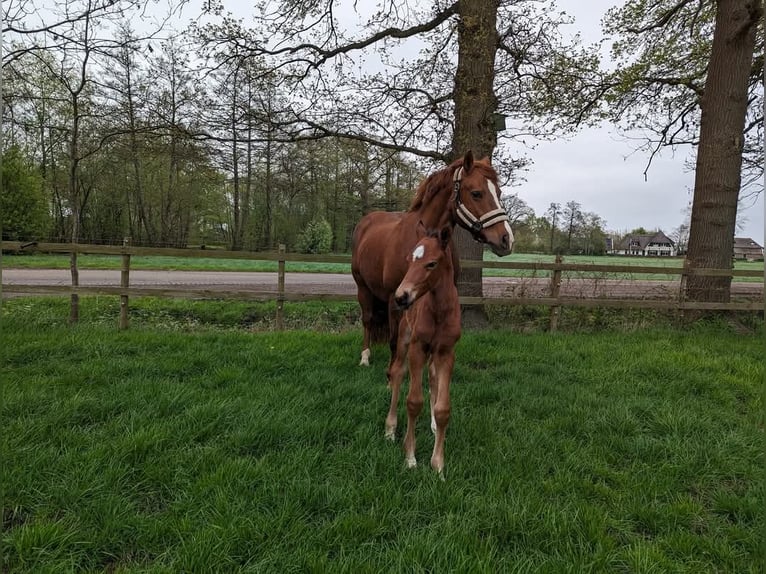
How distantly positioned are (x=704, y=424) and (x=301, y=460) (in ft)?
11.9

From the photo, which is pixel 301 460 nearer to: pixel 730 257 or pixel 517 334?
pixel 517 334

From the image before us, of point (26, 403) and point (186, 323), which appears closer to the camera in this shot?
point (26, 403)

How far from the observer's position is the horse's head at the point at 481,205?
3.23 m

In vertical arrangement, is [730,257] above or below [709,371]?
above

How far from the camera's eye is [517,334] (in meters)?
6.86

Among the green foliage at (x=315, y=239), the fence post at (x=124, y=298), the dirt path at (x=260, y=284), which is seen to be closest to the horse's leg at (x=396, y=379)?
the fence post at (x=124, y=298)

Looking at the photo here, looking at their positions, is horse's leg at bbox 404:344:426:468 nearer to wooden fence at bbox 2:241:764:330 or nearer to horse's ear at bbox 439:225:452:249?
horse's ear at bbox 439:225:452:249

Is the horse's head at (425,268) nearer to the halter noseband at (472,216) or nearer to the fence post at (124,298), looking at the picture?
the halter noseband at (472,216)

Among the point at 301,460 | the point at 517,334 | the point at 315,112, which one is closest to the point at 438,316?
the point at 301,460

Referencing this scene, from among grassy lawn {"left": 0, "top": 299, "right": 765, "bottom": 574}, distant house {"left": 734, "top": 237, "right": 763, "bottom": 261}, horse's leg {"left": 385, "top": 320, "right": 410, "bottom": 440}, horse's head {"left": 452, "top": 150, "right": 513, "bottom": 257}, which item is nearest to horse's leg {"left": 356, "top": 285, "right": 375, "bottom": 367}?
grassy lawn {"left": 0, "top": 299, "right": 765, "bottom": 574}

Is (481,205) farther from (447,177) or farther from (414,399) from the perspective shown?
(414,399)

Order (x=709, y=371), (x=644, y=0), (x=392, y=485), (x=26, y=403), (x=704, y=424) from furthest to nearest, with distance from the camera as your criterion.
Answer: (x=644, y=0) → (x=709, y=371) → (x=704, y=424) → (x=26, y=403) → (x=392, y=485)

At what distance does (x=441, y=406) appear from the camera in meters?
2.89

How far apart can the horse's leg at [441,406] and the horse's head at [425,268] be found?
564mm
